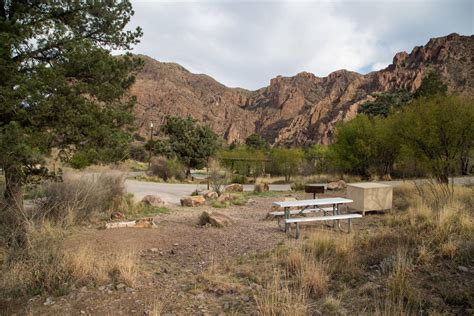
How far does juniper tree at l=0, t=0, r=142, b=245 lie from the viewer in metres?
4.88

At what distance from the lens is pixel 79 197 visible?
926 cm

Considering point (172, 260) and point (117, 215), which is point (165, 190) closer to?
point (117, 215)

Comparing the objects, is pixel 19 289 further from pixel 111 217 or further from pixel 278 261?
pixel 111 217

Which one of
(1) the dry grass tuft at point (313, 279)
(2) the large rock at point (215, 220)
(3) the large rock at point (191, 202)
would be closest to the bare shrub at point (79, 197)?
(3) the large rock at point (191, 202)

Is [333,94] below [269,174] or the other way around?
the other way around

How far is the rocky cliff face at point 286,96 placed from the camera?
82.1 m

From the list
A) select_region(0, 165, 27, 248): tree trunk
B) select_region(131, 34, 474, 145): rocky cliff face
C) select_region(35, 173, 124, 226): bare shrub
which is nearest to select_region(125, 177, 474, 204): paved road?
select_region(35, 173, 124, 226): bare shrub

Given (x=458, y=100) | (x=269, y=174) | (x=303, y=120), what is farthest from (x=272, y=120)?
(x=458, y=100)

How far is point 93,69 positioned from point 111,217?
5468 mm

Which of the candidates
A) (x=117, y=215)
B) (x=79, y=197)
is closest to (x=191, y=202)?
(x=117, y=215)

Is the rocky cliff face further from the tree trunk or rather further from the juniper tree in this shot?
the tree trunk

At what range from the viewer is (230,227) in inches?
350

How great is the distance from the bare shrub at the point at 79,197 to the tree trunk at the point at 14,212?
1052mm

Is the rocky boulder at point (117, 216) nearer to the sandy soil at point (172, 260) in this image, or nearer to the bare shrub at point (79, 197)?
the bare shrub at point (79, 197)
